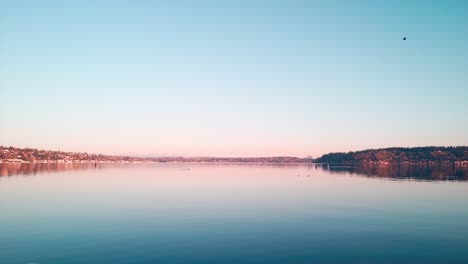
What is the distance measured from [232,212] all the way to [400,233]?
22.3 metres

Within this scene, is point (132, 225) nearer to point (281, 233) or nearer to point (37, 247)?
point (37, 247)

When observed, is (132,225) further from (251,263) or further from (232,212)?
(251,263)

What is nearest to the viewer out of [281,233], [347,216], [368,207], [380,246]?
[380,246]

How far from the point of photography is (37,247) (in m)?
31.2

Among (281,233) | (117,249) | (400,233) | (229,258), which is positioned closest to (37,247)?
(117,249)

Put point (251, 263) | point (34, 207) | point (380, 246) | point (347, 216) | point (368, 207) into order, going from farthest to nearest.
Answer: point (368, 207)
point (34, 207)
point (347, 216)
point (380, 246)
point (251, 263)

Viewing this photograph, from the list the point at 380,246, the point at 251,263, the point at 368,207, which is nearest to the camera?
the point at 251,263

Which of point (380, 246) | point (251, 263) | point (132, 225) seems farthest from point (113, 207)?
point (380, 246)

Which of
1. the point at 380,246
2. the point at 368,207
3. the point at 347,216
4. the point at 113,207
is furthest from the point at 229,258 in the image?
the point at 368,207

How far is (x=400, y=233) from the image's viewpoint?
1523 inches

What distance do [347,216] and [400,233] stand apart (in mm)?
10679

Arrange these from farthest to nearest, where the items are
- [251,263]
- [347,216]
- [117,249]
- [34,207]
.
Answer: [34,207], [347,216], [117,249], [251,263]

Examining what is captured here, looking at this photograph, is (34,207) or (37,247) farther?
(34,207)

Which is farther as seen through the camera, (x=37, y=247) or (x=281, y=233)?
(x=281, y=233)
